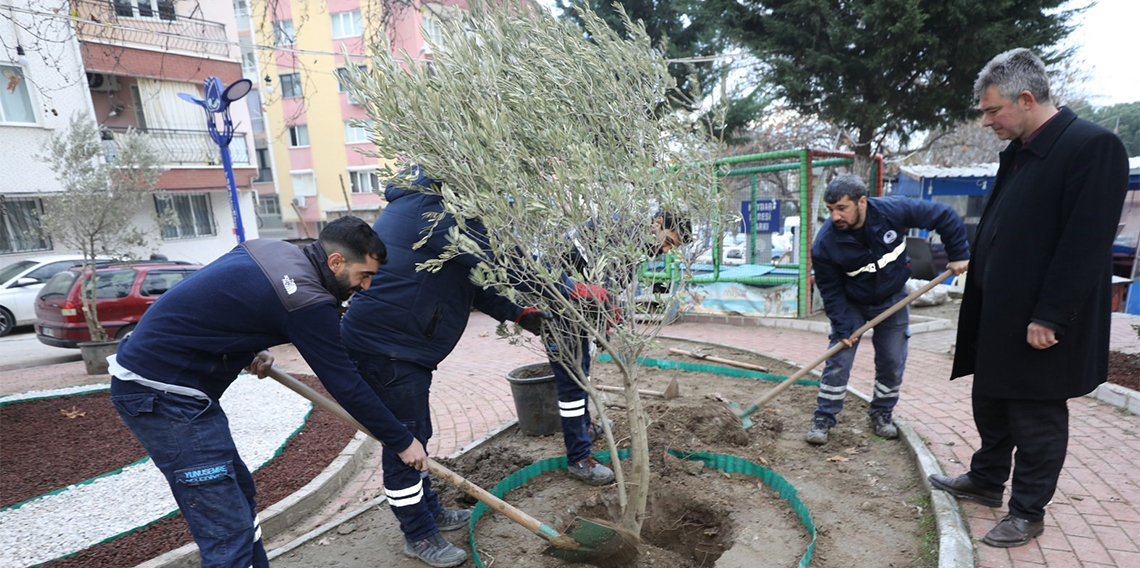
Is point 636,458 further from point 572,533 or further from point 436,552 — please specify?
point 436,552

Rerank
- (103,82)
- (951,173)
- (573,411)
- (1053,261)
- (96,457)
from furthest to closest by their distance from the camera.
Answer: (103,82) < (951,173) < (96,457) < (573,411) < (1053,261)

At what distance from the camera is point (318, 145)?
30156mm

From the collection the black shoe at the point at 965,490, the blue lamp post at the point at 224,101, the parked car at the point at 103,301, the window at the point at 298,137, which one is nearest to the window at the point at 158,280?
the parked car at the point at 103,301

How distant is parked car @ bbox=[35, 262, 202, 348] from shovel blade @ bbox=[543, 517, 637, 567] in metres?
8.16

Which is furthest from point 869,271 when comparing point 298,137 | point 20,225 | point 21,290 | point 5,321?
point 298,137

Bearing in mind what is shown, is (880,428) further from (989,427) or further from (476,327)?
(476,327)

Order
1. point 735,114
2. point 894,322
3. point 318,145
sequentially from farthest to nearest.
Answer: point 318,145, point 735,114, point 894,322

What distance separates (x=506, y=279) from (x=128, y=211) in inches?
367

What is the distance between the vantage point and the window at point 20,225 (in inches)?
600

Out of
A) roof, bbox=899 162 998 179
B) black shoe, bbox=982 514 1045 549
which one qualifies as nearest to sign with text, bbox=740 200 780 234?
roof, bbox=899 162 998 179

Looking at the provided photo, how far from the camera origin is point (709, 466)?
12.5 feet

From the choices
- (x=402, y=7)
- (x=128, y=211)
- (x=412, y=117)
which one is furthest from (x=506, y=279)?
(x=128, y=211)

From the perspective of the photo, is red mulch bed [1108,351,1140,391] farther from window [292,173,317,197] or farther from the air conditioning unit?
window [292,173,317,197]

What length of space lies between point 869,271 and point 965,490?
57.3 inches
